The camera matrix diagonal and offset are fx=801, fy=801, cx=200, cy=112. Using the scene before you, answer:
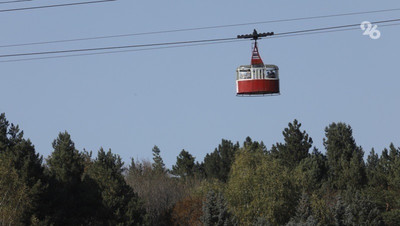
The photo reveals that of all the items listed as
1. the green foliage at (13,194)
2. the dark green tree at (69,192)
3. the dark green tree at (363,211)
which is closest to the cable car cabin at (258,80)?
the green foliage at (13,194)

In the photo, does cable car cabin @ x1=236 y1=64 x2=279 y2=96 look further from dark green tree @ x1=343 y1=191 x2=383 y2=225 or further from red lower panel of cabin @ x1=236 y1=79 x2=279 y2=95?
dark green tree @ x1=343 y1=191 x2=383 y2=225

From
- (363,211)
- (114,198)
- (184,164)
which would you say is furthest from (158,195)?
(184,164)

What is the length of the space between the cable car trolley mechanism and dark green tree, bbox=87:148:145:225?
3955 cm

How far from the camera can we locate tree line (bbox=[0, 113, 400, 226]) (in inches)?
2795

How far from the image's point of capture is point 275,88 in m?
38.5

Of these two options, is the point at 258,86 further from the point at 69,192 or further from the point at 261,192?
the point at 261,192

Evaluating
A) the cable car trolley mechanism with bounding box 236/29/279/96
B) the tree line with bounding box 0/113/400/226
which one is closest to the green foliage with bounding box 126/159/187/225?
the tree line with bounding box 0/113/400/226

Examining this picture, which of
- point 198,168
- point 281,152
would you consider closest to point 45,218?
point 281,152

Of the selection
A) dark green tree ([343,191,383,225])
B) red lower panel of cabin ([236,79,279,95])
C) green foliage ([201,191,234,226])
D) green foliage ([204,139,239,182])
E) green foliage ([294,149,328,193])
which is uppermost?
green foliage ([204,139,239,182])

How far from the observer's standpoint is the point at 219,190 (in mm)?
83375

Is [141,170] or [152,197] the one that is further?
[141,170]

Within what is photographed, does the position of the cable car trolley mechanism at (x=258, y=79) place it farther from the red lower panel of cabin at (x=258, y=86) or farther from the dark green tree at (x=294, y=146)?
the dark green tree at (x=294, y=146)

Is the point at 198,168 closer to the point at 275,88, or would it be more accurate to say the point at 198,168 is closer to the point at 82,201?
the point at 82,201

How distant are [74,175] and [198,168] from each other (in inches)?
2490
